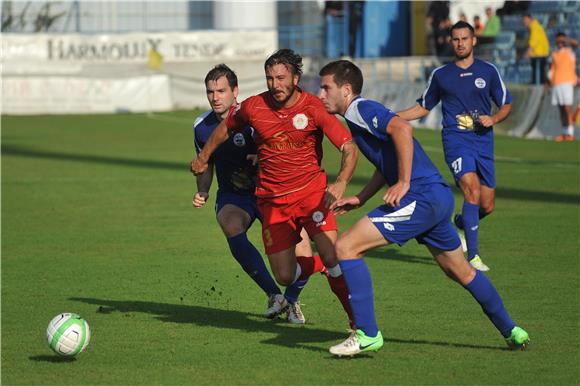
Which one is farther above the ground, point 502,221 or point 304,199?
point 304,199

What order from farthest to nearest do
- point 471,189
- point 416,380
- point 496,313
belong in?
point 471,189 → point 496,313 → point 416,380

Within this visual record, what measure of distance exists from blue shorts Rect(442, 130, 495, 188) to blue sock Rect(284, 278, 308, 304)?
2.94 metres

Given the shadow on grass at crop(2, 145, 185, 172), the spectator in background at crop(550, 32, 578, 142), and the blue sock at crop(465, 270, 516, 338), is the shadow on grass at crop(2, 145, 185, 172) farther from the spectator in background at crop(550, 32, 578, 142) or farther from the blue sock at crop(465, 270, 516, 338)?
the blue sock at crop(465, 270, 516, 338)

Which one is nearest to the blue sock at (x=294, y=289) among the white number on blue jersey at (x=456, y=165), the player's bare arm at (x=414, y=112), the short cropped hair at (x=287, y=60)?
the short cropped hair at (x=287, y=60)

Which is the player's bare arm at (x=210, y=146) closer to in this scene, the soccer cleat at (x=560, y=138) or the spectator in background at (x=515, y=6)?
the soccer cleat at (x=560, y=138)

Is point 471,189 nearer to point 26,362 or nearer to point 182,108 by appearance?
point 26,362

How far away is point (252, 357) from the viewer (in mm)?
7621

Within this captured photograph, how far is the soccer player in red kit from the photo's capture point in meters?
7.90

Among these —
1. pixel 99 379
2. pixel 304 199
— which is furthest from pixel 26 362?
pixel 304 199

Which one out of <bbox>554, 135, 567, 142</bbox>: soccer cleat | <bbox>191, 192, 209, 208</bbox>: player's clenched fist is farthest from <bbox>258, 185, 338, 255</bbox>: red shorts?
<bbox>554, 135, 567, 142</bbox>: soccer cleat

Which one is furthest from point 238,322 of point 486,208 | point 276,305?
point 486,208

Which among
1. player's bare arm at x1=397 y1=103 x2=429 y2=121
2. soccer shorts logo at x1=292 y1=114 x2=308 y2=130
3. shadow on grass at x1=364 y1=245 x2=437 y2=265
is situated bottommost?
shadow on grass at x1=364 y1=245 x2=437 y2=265

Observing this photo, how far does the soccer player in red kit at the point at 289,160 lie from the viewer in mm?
7898

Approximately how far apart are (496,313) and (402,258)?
14.6 ft
